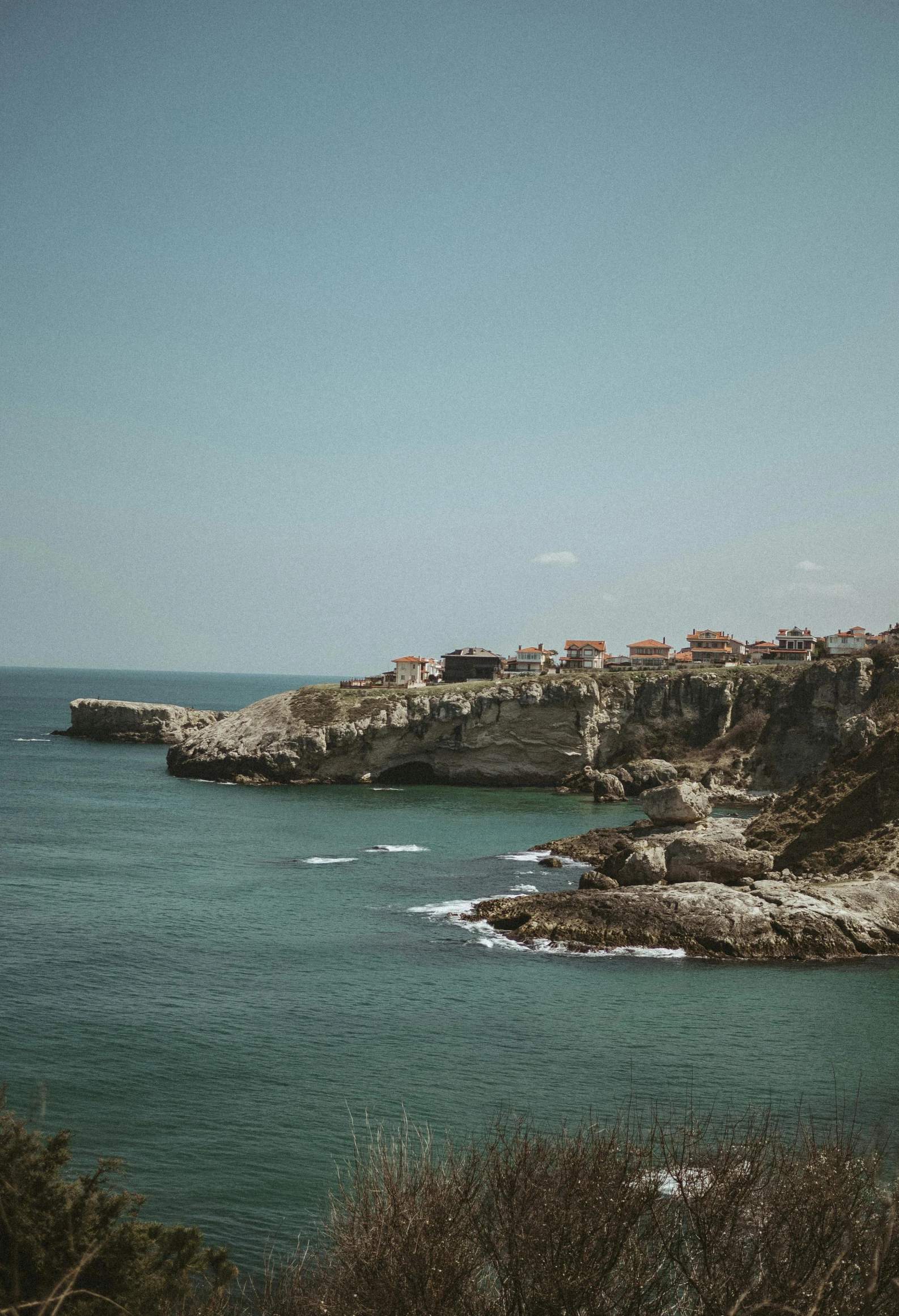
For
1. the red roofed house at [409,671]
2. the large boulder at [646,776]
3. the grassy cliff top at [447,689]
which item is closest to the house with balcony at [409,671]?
the red roofed house at [409,671]

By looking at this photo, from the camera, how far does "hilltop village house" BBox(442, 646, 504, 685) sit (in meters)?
144

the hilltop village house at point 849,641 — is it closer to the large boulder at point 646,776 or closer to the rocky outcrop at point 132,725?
the large boulder at point 646,776

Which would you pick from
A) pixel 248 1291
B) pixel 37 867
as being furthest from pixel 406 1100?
pixel 37 867

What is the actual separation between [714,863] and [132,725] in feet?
390

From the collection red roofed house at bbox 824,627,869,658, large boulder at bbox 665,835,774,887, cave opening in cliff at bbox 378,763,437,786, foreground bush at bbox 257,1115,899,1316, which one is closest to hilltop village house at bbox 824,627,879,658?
red roofed house at bbox 824,627,869,658

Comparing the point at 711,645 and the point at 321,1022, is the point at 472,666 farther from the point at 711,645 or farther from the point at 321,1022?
the point at 321,1022

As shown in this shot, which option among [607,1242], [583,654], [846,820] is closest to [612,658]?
[583,654]

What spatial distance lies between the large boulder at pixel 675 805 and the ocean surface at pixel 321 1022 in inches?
710

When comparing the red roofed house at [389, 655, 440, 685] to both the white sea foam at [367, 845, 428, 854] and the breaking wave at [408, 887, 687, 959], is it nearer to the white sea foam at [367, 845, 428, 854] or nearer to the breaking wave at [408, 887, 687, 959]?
the white sea foam at [367, 845, 428, 854]

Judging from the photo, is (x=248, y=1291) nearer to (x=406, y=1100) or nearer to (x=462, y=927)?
(x=406, y=1100)

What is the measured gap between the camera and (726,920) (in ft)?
165

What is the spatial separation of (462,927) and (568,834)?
32397 mm

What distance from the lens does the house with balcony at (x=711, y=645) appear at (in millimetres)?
153625

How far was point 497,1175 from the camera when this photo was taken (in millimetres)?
16172
